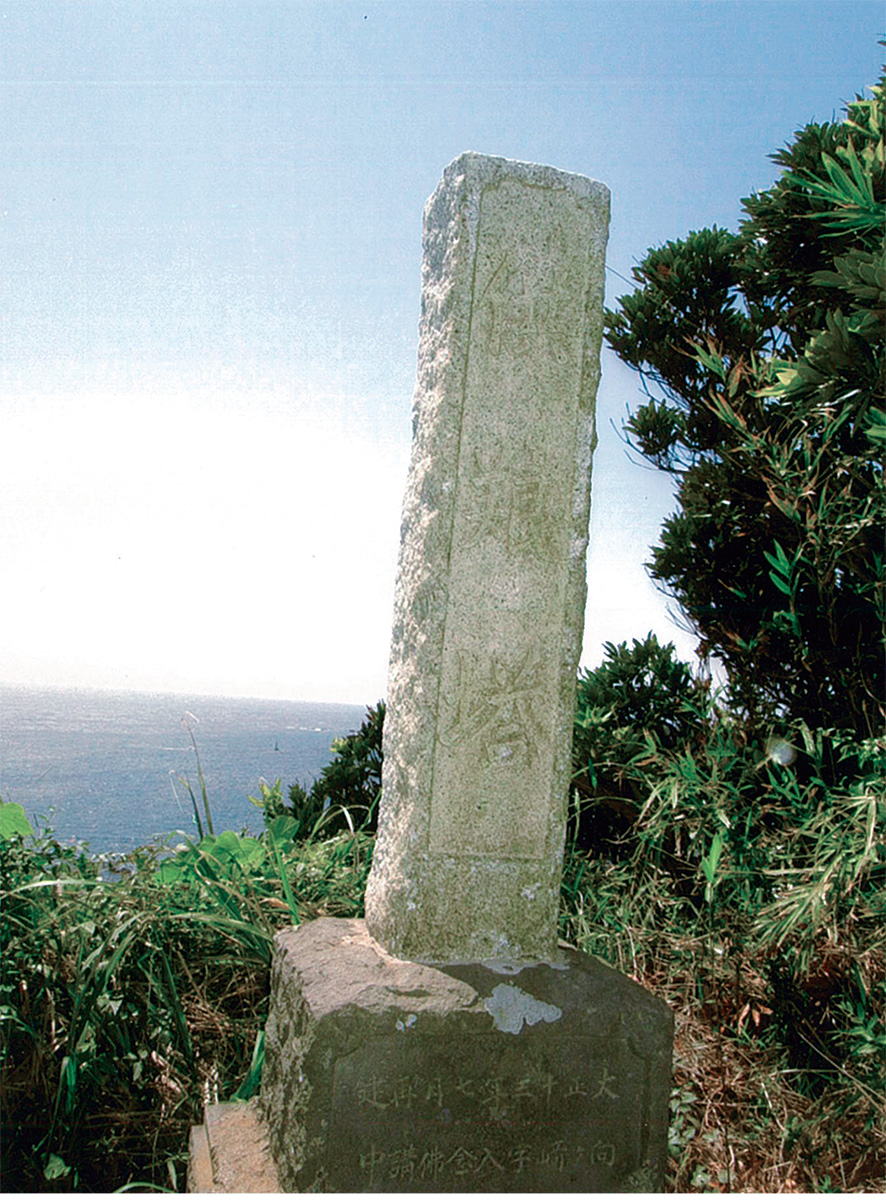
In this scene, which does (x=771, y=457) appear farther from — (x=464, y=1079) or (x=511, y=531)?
(x=464, y=1079)

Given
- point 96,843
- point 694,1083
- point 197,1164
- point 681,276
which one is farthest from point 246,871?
point 681,276

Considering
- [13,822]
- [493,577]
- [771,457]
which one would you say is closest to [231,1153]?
[13,822]

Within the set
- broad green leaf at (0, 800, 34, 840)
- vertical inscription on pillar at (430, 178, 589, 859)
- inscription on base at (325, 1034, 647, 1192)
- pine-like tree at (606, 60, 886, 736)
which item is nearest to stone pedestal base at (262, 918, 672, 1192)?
inscription on base at (325, 1034, 647, 1192)

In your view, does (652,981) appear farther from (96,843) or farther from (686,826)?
(96,843)

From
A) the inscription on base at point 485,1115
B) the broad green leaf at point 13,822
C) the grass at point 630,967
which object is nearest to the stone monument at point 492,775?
the inscription on base at point 485,1115

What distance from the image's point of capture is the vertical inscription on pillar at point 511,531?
2.12 m

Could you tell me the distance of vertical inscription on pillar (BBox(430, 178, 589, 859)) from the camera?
83.7 inches

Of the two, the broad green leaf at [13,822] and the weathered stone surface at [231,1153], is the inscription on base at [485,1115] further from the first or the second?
the broad green leaf at [13,822]

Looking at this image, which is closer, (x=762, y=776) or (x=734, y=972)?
(x=734, y=972)

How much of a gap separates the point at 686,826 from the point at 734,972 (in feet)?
1.84

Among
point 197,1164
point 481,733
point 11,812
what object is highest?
point 481,733

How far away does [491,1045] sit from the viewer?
6.42 ft

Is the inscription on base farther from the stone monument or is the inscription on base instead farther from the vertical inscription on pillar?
the vertical inscription on pillar

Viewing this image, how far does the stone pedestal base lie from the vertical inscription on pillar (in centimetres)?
32
